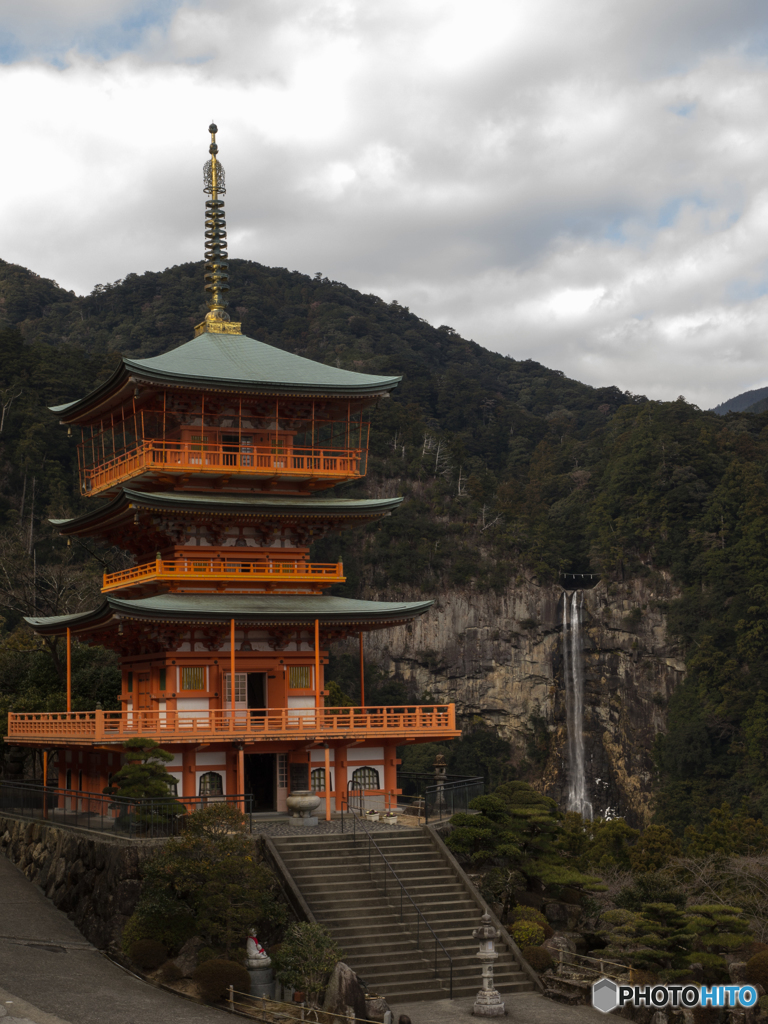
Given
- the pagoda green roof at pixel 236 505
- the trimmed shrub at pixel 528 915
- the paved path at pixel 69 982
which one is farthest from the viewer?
the pagoda green roof at pixel 236 505

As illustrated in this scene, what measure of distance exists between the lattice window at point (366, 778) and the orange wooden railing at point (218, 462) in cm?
880

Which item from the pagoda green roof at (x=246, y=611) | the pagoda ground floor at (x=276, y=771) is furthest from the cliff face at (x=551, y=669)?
the pagoda green roof at (x=246, y=611)

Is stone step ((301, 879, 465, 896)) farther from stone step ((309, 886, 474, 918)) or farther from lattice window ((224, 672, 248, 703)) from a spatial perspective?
lattice window ((224, 672, 248, 703))

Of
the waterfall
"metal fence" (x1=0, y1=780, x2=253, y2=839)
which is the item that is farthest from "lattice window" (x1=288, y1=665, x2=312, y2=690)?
the waterfall

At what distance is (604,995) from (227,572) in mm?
16276

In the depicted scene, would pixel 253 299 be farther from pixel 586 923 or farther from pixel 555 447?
pixel 586 923

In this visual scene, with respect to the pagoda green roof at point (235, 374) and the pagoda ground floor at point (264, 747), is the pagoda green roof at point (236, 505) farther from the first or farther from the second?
the pagoda ground floor at point (264, 747)

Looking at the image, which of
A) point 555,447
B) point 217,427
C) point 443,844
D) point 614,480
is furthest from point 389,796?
point 555,447

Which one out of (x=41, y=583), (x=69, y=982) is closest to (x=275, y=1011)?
(x=69, y=982)

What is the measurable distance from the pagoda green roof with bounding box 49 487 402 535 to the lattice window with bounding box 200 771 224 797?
7.38 m

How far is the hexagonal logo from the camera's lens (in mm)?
22578

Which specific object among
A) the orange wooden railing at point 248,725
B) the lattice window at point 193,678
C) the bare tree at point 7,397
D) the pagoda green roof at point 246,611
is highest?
the bare tree at point 7,397

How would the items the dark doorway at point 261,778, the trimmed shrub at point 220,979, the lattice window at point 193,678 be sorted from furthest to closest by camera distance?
the lattice window at point 193,678
the dark doorway at point 261,778
the trimmed shrub at point 220,979

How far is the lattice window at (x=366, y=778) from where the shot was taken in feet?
110
